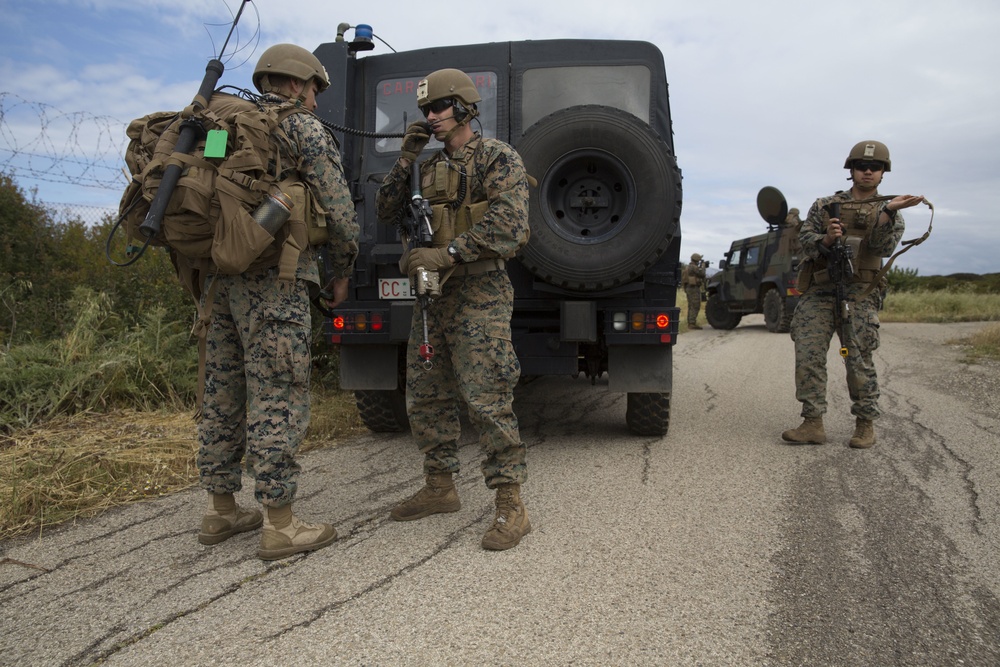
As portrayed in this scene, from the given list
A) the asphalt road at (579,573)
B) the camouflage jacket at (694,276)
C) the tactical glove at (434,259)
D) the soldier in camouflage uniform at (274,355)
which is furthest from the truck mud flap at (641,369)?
the camouflage jacket at (694,276)

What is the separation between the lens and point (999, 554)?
9.16 feet

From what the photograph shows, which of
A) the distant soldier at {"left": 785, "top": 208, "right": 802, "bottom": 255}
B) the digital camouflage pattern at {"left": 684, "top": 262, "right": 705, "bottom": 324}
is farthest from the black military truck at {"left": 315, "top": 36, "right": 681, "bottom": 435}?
the digital camouflage pattern at {"left": 684, "top": 262, "right": 705, "bottom": 324}

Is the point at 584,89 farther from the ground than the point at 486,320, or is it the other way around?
the point at 584,89

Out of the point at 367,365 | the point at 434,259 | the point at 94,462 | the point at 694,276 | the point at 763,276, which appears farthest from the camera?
the point at 694,276

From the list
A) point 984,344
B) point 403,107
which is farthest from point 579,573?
point 984,344

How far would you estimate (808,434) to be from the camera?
4723mm

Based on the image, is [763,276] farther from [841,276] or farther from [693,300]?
[841,276]

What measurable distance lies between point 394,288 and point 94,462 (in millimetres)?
1911

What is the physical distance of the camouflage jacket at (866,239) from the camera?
4645 mm

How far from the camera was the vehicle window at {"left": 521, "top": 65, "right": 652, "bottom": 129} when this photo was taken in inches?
189

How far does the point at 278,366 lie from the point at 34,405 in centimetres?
302

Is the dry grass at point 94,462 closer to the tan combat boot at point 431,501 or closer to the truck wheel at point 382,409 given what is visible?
the truck wheel at point 382,409

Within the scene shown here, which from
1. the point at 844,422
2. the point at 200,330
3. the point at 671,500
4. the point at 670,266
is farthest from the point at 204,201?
the point at 844,422

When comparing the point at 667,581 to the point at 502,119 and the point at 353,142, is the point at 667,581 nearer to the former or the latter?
the point at 502,119
